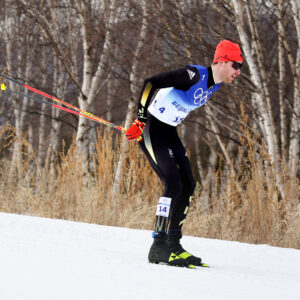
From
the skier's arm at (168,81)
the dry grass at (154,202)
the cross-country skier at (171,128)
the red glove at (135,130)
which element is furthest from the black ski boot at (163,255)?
the dry grass at (154,202)

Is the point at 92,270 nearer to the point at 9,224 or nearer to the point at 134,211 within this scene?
the point at 9,224

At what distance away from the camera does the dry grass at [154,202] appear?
610cm

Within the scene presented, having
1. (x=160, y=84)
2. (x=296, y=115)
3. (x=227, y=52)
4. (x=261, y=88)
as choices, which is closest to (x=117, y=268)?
(x=160, y=84)

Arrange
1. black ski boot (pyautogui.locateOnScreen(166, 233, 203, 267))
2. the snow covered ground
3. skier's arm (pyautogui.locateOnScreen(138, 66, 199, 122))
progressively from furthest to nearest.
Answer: black ski boot (pyautogui.locateOnScreen(166, 233, 203, 267)) → skier's arm (pyautogui.locateOnScreen(138, 66, 199, 122)) → the snow covered ground

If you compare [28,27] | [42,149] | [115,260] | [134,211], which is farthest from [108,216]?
[28,27]

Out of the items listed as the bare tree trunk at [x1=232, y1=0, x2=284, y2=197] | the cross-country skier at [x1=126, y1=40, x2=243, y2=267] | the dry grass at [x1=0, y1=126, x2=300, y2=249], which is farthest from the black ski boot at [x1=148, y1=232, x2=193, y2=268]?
the bare tree trunk at [x1=232, y1=0, x2=284, y2=197]

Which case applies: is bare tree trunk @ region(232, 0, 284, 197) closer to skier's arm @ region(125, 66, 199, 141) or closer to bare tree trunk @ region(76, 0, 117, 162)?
bare tree trunk @ region(76, 0, 117, 162)

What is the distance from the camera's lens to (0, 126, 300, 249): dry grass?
6098 millimetres

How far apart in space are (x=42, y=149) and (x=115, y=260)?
10955 millimetres

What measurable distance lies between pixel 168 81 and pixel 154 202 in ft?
9.57

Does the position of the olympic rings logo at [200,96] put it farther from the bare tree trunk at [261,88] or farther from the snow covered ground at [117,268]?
the bare tree trunk at [261,88]

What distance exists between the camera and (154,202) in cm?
662

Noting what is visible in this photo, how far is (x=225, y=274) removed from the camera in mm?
3734

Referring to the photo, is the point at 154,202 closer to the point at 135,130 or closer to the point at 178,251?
the point at 178,251
